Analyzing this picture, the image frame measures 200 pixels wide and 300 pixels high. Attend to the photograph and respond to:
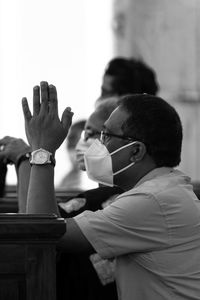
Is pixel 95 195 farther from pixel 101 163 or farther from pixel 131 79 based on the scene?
pixel 131 79

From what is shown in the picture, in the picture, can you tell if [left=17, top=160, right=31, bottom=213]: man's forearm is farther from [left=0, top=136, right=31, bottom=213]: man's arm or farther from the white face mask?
the white face mask

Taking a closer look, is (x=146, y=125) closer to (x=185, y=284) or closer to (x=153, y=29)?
(x=185, y=284)

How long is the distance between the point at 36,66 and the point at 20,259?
966 cm

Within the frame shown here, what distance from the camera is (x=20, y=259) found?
3531 mm

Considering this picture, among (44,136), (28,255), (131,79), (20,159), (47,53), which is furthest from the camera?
(47,53)

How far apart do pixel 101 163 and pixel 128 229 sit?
0.41 metres

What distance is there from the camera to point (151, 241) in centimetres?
381

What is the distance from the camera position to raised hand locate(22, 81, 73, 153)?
4.07 metres

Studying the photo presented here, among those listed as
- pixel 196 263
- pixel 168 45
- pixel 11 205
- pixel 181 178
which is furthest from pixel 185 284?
pixel 168 45

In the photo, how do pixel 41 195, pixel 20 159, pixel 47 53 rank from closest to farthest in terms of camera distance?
pixel 41 195 → pixel 20 159 → pixel 47 53

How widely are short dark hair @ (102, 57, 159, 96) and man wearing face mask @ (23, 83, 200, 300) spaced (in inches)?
101

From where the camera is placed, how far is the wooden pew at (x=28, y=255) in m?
3.48

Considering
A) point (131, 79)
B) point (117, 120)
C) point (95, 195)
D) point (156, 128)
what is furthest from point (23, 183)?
point (131, 79)

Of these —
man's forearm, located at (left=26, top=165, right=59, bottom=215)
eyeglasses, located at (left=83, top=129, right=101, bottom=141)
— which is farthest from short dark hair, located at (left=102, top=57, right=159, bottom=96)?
man's forearm, located at (left=26, top=165, right=59, bottom=215)
